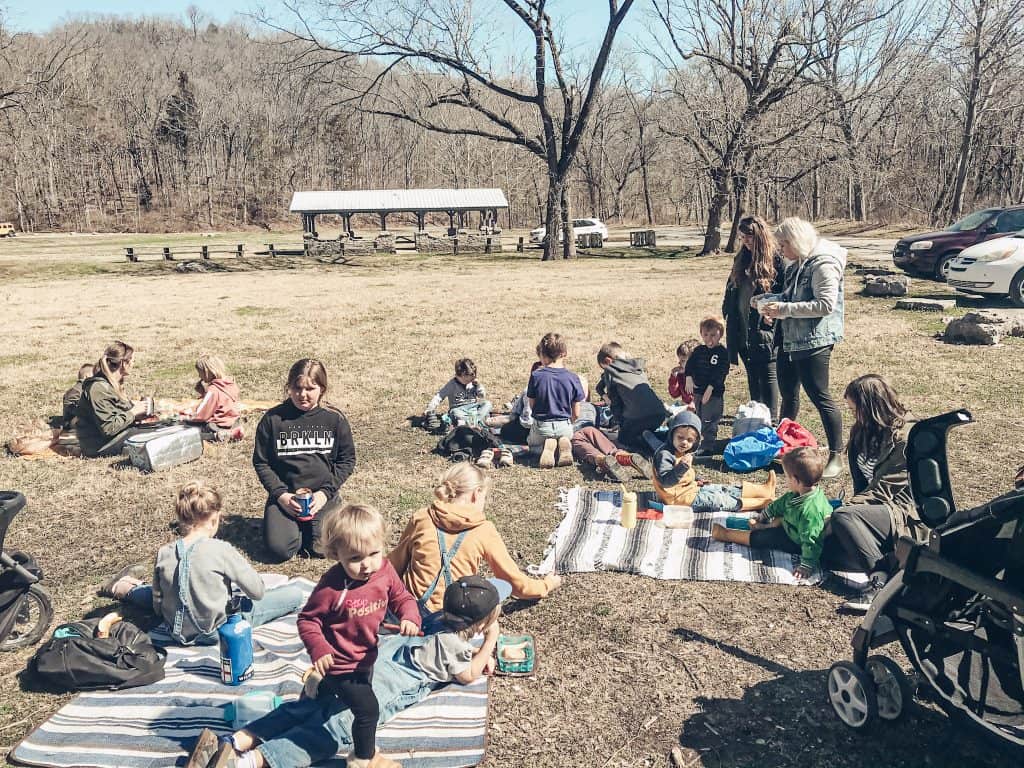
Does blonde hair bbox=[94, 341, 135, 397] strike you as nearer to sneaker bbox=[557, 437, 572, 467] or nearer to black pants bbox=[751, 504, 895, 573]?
sneaker bbox=[557, 437, 572, 467]

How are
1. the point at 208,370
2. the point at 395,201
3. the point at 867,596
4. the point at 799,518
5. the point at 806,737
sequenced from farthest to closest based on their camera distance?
the point at 395,201
the point at 208,370
the point at 799,518
the point at 867,596
the point at 806,737

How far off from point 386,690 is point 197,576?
52.4 inches

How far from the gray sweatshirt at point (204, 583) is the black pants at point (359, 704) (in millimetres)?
1227

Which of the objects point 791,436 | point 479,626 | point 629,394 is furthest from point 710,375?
point 479,626

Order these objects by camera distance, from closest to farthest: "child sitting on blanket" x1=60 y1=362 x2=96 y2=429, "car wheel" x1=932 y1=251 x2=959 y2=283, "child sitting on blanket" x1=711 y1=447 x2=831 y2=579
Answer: "child sitting on blanket" x1=711 y1=447 x2=831 y2=579 < "child sitting on blanket" x1=60 y1=362 x2=96 y2=429 < "car wheel" x1=932 y1=251 x2=959 y2=283

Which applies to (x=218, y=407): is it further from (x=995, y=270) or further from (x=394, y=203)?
(x=394, y=203)

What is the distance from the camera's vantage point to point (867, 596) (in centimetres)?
484

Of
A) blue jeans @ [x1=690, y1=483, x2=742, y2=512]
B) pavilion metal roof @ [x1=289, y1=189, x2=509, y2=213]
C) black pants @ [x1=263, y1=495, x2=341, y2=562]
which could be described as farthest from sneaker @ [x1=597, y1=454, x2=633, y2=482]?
pavilion metal roof @ [x1=289, y1=189, x2=509, y2=213]

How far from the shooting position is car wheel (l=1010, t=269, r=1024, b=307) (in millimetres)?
15391

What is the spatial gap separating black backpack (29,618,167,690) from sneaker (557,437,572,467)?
4.05m

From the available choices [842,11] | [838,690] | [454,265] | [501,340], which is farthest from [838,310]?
[842,11]

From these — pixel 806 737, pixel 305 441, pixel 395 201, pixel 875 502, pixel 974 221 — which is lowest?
pixel 806 737

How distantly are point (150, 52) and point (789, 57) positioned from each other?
8612 centimetres

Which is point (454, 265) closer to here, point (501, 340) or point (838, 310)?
point (501, 340)
